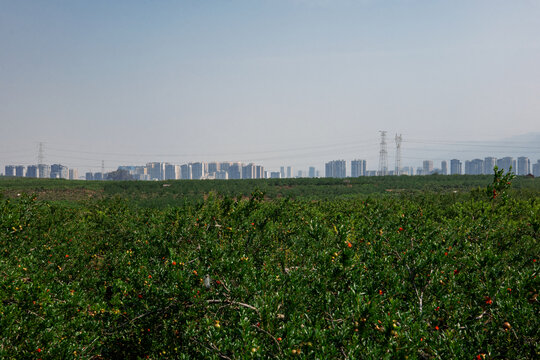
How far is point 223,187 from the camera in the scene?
47750 millimetres

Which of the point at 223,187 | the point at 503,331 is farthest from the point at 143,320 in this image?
the point at 223,187

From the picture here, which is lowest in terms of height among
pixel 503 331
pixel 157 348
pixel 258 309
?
pixel 157 348

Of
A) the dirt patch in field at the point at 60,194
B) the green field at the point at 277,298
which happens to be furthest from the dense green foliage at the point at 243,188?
the green field at the point at 277,298

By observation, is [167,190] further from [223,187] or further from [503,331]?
[503,331]

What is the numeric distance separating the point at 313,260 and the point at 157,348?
2659 millimetres

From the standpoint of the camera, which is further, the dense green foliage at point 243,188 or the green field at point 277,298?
the dense green foliage at point 243,188

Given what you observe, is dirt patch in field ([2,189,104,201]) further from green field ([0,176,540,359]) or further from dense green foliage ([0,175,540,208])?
green field ([0,176,540,359])

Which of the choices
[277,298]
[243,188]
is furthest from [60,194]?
[277,298]

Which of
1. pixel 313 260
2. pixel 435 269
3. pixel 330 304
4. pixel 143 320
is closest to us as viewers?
pixel 330 304

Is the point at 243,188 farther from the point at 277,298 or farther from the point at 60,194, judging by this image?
the point at 277,298

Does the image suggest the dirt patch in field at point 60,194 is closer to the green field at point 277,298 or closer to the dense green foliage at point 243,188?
the dense green foliage at point 243,188

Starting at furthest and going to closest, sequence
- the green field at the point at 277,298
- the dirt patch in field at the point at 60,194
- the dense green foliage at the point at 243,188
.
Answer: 1. the dense green foliage at the point at 243,188
2. the dirt patch in field at the point at 60,194
3. the green field at the point at 277,298

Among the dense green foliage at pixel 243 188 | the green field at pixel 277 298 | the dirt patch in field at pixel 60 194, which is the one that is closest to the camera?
the green field at pixel 277 298

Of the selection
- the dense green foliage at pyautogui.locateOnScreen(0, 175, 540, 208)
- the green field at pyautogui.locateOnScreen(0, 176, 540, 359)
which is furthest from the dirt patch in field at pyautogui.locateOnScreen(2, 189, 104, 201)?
the green field at pyautogui.locateOnScreen(0, 176, 540, 359)
